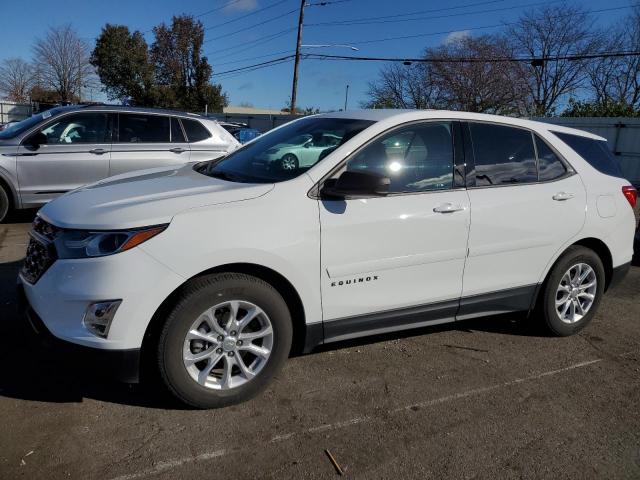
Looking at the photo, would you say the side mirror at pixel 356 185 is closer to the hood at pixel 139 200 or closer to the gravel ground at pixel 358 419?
the hood at pixel 139 200

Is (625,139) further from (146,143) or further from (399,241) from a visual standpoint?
(399,241)

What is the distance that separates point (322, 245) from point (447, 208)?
3.12 feet

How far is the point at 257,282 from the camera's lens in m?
2.98

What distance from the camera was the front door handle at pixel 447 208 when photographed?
348 centimetres

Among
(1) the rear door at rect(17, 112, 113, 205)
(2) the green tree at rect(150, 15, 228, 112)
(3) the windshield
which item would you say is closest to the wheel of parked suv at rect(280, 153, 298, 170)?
(3) the windshield

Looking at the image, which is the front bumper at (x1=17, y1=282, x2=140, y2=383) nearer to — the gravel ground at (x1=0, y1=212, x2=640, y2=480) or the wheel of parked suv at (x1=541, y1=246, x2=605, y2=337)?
the gravel ground at (x1=0, y1=212, x2=640, y2=480)

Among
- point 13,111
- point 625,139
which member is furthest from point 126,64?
point 625,139

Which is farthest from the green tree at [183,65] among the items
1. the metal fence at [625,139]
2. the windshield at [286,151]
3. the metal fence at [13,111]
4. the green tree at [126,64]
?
the windshield at [286,151]

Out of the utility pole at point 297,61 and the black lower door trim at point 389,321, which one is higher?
the utility pole at point 297,61

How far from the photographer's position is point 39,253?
300cm

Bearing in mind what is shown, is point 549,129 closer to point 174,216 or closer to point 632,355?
point 632,355

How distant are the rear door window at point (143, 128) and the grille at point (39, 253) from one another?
198 inches

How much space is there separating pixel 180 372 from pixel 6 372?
4.32 ft

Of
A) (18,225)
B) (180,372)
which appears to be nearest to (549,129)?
(180,372)
